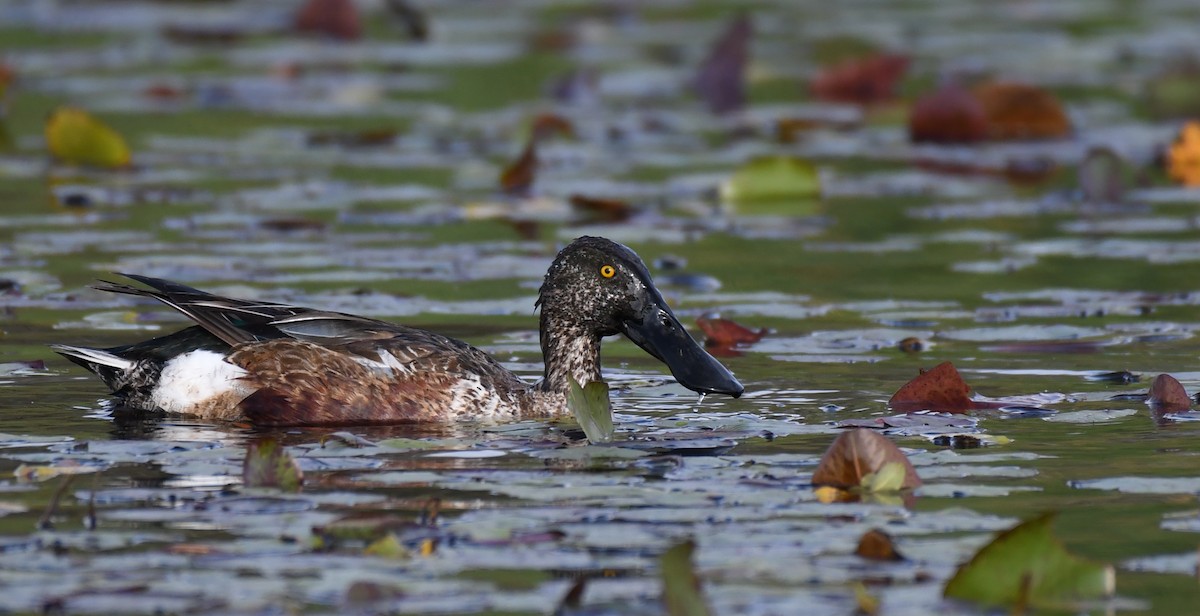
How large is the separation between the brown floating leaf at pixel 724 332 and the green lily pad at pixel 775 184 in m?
4.09

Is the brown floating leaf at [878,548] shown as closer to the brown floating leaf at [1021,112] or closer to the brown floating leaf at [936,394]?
the brown floating leaf at [936,394]

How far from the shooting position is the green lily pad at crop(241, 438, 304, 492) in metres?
5.77

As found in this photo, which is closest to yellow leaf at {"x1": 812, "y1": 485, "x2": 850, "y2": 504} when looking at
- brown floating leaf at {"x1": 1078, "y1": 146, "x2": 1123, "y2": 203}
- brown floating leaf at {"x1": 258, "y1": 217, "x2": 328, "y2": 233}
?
brown floating leaf at {"x1": 258, "y1": 217, "x2": 328, "y2": 233}

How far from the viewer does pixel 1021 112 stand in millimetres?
15516

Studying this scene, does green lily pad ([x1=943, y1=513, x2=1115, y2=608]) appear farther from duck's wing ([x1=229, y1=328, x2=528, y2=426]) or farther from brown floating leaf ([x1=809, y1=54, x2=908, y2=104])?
brown floating leaf ([x1=809, y1=54, x2=908, y2=104])

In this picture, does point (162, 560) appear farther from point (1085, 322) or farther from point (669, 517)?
point (1085, 322)

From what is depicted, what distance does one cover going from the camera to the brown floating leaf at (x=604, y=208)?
1194 cm

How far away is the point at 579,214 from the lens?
1228 centimetres

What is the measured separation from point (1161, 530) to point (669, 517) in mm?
1335

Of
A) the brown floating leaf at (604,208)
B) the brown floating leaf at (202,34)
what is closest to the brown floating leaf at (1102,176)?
the brown floating leaf at (604,208)

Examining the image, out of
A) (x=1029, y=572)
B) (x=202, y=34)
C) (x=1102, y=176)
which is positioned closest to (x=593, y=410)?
(x=1029, y=572)

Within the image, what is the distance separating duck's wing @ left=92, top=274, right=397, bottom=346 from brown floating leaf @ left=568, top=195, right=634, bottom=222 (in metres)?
4.45

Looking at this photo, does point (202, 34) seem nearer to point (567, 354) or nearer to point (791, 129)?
point (791, 129)

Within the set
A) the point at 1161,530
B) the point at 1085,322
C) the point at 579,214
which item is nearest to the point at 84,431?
the point at 1161,530
